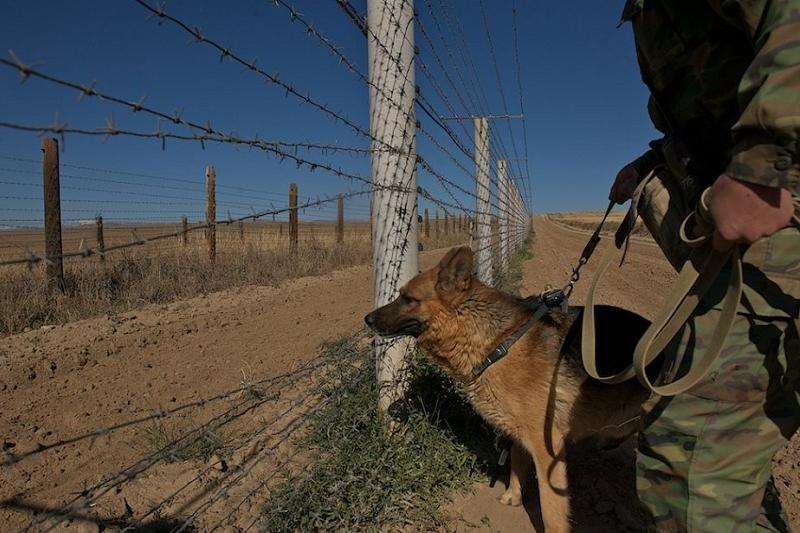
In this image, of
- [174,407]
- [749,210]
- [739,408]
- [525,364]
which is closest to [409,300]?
[525,364]

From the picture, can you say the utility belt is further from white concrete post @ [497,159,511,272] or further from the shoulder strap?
white concrete post @ [497,159,511,272]

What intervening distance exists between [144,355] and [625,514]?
4.81 m

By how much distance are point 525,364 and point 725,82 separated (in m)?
1.63

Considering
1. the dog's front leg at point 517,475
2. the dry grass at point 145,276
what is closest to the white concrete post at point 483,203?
the dog's front leg at point 517,475

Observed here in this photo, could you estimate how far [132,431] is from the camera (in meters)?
3.71

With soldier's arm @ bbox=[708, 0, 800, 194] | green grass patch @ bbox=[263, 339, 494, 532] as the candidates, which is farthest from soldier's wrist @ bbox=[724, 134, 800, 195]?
green grass patch @ bbox=[263, 339, 494, 532]

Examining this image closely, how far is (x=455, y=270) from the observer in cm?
290

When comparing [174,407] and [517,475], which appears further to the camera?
[174,407]

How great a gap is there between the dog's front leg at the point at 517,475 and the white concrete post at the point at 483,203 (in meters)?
3.48

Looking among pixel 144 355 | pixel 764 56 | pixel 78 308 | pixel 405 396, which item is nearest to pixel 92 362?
pixel 144 355

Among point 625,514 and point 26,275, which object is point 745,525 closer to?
point 625,514

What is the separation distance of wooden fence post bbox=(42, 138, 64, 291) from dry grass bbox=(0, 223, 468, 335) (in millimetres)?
219

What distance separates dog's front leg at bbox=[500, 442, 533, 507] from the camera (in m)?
2.86

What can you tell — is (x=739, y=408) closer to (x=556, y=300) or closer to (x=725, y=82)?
(x=725, y=82)
